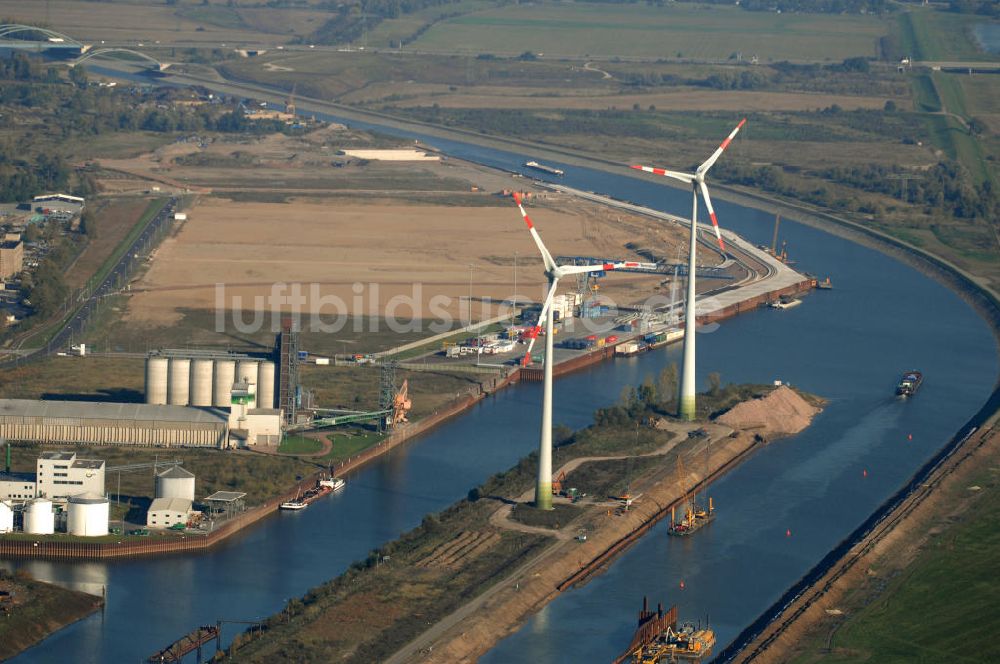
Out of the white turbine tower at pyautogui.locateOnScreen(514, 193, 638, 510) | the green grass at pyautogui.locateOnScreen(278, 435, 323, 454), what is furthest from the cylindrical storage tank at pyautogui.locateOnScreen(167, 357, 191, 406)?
the white turbine tower at pyautogui.locateOnScreen(514, 193, 638, 510)

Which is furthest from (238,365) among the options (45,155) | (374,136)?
(374,136)

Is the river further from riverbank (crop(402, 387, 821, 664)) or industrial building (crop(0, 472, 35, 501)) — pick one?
industrial building (crop(0, 472, 35, 501))

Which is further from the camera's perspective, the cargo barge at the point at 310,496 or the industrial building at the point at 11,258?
the industrial building at the point at 11,258

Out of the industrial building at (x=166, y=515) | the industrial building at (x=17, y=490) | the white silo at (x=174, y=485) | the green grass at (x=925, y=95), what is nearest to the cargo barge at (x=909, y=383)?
the white silo at (x=174, y=485)

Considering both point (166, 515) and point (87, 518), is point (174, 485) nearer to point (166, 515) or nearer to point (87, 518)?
point (166, 515)

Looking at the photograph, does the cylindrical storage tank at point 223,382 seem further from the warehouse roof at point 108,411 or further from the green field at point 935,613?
the green field at point 935,613

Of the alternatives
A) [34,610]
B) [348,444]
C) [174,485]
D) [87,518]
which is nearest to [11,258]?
[348,444]
